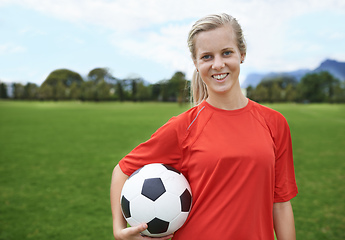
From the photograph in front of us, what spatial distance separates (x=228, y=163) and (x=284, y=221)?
1.76 ft

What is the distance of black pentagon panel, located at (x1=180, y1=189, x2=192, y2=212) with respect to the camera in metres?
1.50

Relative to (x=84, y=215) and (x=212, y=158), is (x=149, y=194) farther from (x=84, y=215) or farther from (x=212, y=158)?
(x=84, y=215)

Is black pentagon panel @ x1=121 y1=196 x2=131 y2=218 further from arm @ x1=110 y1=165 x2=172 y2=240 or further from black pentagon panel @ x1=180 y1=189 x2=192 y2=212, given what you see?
black pentagon panel @ x1=180 y1=189 x2=192 y2=212

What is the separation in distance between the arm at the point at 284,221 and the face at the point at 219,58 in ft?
2.40

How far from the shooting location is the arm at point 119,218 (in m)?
1.45

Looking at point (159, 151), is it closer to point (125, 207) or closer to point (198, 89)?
point (125, 207)

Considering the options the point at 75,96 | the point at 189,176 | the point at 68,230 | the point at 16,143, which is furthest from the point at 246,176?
the point at 75,96

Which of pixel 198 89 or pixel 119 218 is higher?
pixel 198 89

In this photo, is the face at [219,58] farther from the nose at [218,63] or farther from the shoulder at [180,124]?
the shoulder at [180,124]

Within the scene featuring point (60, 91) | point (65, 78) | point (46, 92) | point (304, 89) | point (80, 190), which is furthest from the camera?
point (304, 89)

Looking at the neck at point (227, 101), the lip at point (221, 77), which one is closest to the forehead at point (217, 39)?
the lip at point (221, 77)

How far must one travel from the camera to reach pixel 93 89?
2181 inches

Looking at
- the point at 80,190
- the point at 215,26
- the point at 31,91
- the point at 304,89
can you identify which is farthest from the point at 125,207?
the point at 304,89

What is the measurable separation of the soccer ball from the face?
54 centimetres
